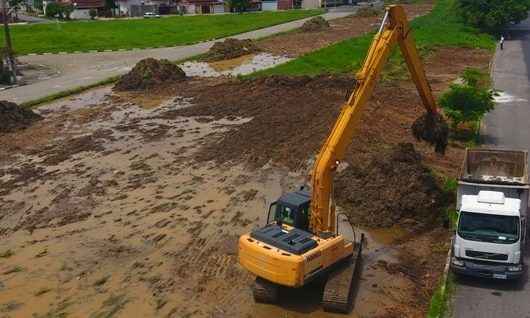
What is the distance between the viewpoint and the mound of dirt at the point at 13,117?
108 feet

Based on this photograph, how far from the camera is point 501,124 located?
107 ft

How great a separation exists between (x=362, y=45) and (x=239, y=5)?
Answer: 175 feet

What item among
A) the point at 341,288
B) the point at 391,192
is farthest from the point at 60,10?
the point at 341,288

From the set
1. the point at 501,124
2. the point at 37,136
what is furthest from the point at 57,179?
the point at 501,124

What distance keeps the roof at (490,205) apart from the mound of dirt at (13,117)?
81.7ft

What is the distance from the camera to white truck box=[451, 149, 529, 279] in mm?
15711

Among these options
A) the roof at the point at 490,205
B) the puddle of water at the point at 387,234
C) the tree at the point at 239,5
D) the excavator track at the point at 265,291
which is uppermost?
the tree at the point at 239,5

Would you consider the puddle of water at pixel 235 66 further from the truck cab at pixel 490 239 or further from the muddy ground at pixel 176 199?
the truck cab at pixel 490 239

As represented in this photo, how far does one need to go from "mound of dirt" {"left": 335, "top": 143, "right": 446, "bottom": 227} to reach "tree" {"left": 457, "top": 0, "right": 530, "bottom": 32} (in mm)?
45930

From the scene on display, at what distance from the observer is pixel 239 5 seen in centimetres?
10700

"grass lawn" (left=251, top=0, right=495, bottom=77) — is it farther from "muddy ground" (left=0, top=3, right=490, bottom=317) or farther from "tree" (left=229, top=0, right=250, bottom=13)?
"tree" (left=229, top=0, right=250, bottom=13)

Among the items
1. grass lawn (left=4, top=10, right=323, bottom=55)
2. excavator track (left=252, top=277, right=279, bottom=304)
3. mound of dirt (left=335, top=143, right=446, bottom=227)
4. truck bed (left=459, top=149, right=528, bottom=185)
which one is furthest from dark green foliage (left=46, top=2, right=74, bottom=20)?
excavator track (left=252, top=277, right=279, bottom=304)

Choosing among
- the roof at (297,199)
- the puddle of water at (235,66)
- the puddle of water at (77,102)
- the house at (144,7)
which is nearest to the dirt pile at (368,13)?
the house at (144,7)

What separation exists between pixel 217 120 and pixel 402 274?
1840cm
